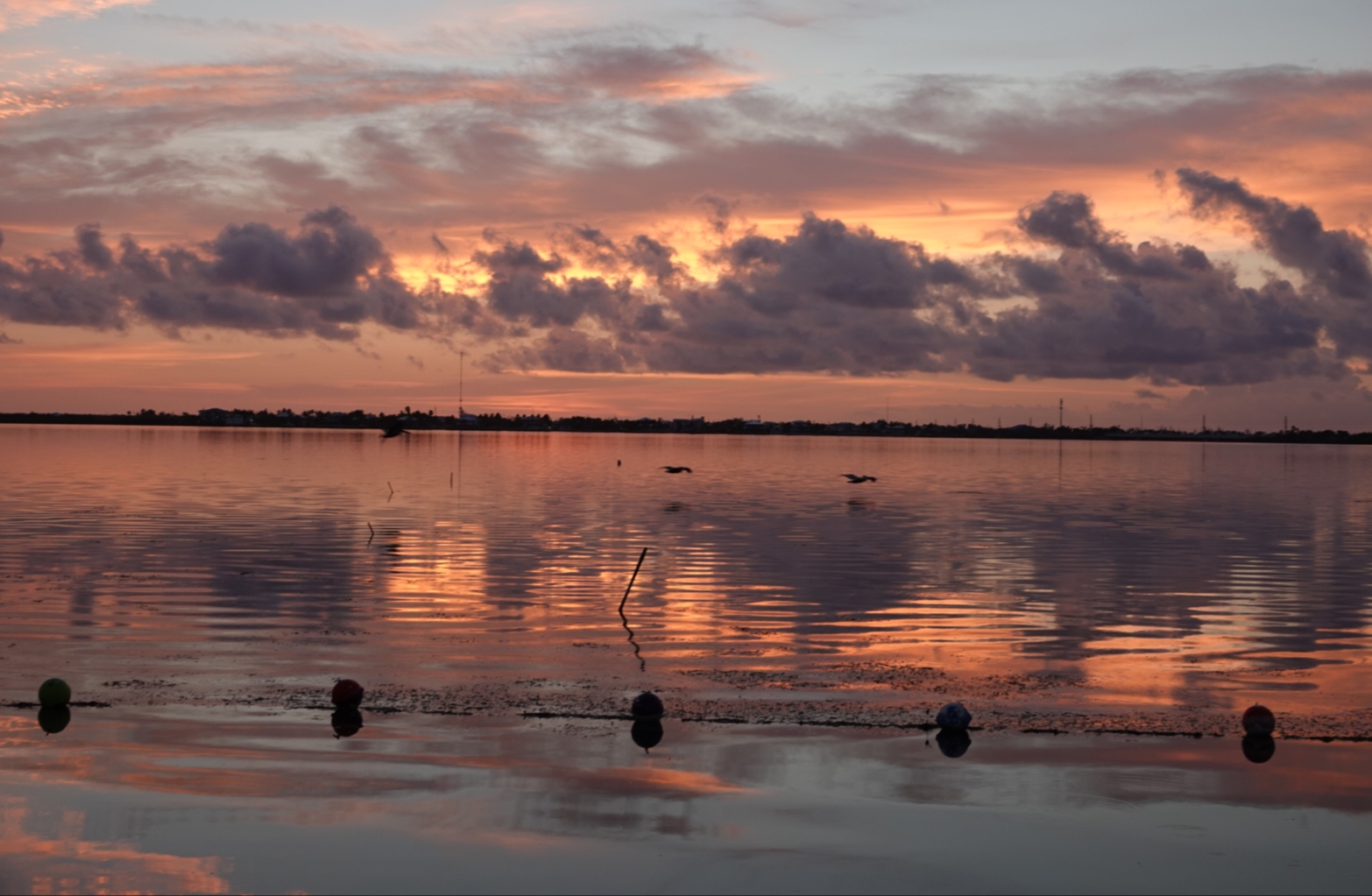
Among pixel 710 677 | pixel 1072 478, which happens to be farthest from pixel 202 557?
pixel 1072 478

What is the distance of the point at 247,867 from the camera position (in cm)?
1294

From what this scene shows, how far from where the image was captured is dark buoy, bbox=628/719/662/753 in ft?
59.1

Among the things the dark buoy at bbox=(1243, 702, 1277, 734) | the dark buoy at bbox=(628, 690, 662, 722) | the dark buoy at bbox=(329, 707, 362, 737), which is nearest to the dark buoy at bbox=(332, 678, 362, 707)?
the dark buoy at bbox=(329, 707, 362, 737)

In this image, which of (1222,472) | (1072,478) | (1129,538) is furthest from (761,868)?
(1222,472)

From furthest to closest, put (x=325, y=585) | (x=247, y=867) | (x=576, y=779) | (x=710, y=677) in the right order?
(x=325, y=585), (x=710, y=677), (x=576, y=779), (x=247, y=867)

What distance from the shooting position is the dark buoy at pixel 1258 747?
1772 centimetres

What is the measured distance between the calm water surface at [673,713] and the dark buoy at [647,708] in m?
0.29

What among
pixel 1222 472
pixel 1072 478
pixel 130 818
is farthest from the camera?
pixel 1222 472

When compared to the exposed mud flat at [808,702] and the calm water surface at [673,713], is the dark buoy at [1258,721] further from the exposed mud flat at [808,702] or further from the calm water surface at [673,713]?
the calm water surface at [673,713]

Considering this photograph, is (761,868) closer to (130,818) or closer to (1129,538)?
(130,818)

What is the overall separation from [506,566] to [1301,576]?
27.5 meters

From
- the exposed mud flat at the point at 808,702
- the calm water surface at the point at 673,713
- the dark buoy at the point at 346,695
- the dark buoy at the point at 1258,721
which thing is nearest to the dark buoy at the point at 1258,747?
the dark buoy at the point at 1258,721

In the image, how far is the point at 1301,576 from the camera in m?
41.8

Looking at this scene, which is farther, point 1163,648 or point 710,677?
point 1163,648
